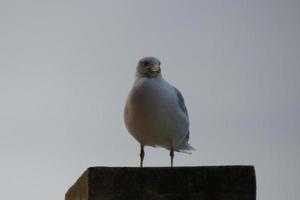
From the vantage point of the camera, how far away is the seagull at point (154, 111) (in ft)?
22.0

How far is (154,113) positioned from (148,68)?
0.83 metres

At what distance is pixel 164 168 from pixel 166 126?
2694mm

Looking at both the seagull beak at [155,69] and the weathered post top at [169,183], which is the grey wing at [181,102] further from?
the weathered post top at [169,183]

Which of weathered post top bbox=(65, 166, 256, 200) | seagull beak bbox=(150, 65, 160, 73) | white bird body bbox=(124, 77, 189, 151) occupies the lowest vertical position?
weathered post top bbox=(65, 166, 256, 200)

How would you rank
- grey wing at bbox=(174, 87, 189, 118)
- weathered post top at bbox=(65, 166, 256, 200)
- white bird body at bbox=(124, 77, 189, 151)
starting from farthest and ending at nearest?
grey wing at bbox=(174, 87, 189, 118)
white bird body at bbox=(124, 77, 189, 151)
weathered post top at bbox=(65, 166, 256, 200)

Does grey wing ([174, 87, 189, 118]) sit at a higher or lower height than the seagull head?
lower

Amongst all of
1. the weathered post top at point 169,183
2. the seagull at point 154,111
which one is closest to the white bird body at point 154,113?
the seagull at point 154,111

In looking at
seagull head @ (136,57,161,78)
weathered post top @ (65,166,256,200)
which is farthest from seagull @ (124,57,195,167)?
weathered post top @ (65,166,256,200)

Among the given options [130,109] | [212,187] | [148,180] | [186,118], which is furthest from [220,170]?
[186,118]

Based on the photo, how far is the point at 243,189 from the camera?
4246 millimetres

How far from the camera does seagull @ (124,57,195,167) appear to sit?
670 cm

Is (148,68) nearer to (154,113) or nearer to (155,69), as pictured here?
(155,69)

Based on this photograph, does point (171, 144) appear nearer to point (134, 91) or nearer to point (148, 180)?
point (134, 91)

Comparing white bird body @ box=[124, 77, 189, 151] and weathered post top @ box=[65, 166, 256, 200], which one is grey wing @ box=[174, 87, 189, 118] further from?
weathered post top @ box=[65, 166, 256, 200]
